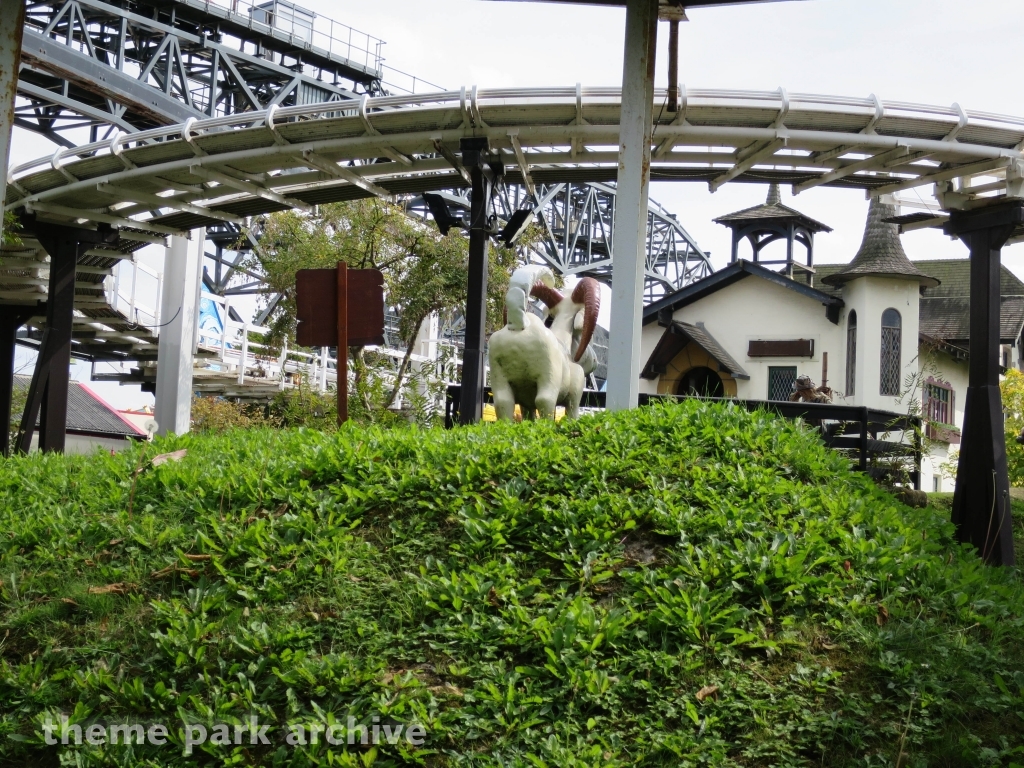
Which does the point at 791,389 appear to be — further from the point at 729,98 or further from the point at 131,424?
the point at 131,424

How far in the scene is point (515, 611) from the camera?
5.26 meters

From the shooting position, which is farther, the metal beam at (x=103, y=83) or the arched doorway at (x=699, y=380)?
the metal beam at (x=103, y=83)

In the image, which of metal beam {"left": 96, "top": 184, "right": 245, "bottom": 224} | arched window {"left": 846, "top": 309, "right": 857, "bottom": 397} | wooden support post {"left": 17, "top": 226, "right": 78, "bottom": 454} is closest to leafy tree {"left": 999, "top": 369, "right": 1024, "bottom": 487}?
arched window {"left": 846, "top": 309, "right": 857, "bottom": 397}

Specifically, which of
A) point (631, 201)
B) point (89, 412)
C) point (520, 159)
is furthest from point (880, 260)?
point (89, 412)

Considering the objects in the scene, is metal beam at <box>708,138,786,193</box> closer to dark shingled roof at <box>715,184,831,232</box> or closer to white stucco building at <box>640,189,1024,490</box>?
white stucco building at <box>640,189,1024,490</box>

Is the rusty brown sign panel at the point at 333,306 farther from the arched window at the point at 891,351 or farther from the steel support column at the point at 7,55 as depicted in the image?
the arched window at the point at 891,351

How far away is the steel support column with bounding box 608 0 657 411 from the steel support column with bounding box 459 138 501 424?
231 centimetres

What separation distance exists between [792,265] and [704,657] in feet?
81.3

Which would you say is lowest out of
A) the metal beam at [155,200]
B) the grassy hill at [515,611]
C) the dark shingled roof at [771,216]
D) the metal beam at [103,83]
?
the grassy hill at [515,611]

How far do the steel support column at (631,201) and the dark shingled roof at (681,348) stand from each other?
14.5 meters

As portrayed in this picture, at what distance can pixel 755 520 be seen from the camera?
19.7 ft

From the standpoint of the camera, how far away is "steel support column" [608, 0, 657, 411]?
32.7ft

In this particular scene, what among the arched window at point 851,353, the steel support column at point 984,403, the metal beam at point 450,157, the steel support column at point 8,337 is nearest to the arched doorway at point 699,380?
the arched window at point 851,353

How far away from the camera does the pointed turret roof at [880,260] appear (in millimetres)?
23397
